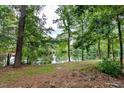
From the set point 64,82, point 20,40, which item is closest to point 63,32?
point 20,40

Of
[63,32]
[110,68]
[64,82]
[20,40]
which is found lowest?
[64,82]

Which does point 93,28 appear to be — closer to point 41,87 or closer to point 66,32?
point 41,87

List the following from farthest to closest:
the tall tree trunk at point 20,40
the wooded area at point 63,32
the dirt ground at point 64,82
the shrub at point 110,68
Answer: the tall tree trunk at point 20,40 → the wooded area at point 63,32 → the shrub at point 110,68 → the dirt ground at point 64,82

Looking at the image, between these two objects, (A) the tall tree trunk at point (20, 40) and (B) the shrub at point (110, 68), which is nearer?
(B) the shrub at point (110, 68)

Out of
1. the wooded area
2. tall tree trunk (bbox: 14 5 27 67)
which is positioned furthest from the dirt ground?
tall tree trunk (bbox: 14 5 27 67)

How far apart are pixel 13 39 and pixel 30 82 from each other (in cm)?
446

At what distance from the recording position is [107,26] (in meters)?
7.56

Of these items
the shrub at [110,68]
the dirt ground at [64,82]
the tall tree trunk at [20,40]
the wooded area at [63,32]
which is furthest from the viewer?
the tall tree trunk at [20,40]

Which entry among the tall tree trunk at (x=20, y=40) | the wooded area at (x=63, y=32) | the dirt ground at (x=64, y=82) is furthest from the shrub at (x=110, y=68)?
the tall tree trunk at (x=20, y=40)

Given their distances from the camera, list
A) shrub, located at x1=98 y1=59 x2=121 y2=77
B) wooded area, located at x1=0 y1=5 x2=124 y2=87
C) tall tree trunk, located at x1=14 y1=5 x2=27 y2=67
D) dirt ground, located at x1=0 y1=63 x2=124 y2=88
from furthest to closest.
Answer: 1. tall tree trunk, located at x1=14 y1=5 x2=27 y2=67
2. wooded area, located at x1=0 y1=5 x2=124 y2=87
3. shrub, located at x1=98 y1=59 x2=121 y2=77
4. dirt ground, located at x1=0 y1=63 x2=124 y2=88

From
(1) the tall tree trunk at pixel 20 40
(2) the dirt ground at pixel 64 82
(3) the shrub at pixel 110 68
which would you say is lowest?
(2) the dirt ground at pixel 64 82

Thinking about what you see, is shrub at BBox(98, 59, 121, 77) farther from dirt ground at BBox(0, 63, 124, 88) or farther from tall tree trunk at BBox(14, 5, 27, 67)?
tall tree trunk at BBox(14, 5, 27, 67)

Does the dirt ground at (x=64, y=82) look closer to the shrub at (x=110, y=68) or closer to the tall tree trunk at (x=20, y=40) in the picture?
the shrub at (x=110, y=68)

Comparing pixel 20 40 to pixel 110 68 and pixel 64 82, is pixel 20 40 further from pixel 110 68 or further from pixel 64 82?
pixel 64 82
